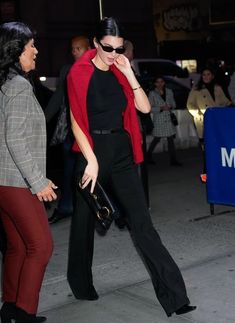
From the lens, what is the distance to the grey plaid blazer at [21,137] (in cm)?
339

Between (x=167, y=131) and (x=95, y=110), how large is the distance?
21.9 ft

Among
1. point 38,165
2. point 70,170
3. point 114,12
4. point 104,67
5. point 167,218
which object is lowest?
point 167,218

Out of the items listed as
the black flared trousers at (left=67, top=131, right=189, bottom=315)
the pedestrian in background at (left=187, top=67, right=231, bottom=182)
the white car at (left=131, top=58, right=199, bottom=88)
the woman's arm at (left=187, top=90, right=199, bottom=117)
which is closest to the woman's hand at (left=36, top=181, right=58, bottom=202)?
the black flared trousers at (left=67, top=131, right=189, bottom=315)

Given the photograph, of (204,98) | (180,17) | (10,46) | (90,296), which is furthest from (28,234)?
(180,17)

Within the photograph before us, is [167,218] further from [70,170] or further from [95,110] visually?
[95,110]

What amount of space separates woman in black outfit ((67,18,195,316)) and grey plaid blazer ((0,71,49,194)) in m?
0.44

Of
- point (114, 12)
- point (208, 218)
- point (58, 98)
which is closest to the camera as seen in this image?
point (58, 98)

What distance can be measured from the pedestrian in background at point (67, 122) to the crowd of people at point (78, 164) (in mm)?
2015

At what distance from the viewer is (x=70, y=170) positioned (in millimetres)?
6656

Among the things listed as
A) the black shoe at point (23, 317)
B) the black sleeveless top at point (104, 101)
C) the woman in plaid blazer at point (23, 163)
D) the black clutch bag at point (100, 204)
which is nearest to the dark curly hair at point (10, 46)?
the woman in plaid blazer at point (23, 163)

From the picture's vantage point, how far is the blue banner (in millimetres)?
6156

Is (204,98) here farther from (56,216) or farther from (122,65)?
(122,65)

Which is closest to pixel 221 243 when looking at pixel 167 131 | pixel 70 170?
pixel 70 170

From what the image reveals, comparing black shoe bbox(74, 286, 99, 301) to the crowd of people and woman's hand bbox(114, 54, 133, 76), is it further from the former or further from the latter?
woman's hand bbox(114, 54, 133, 76)
